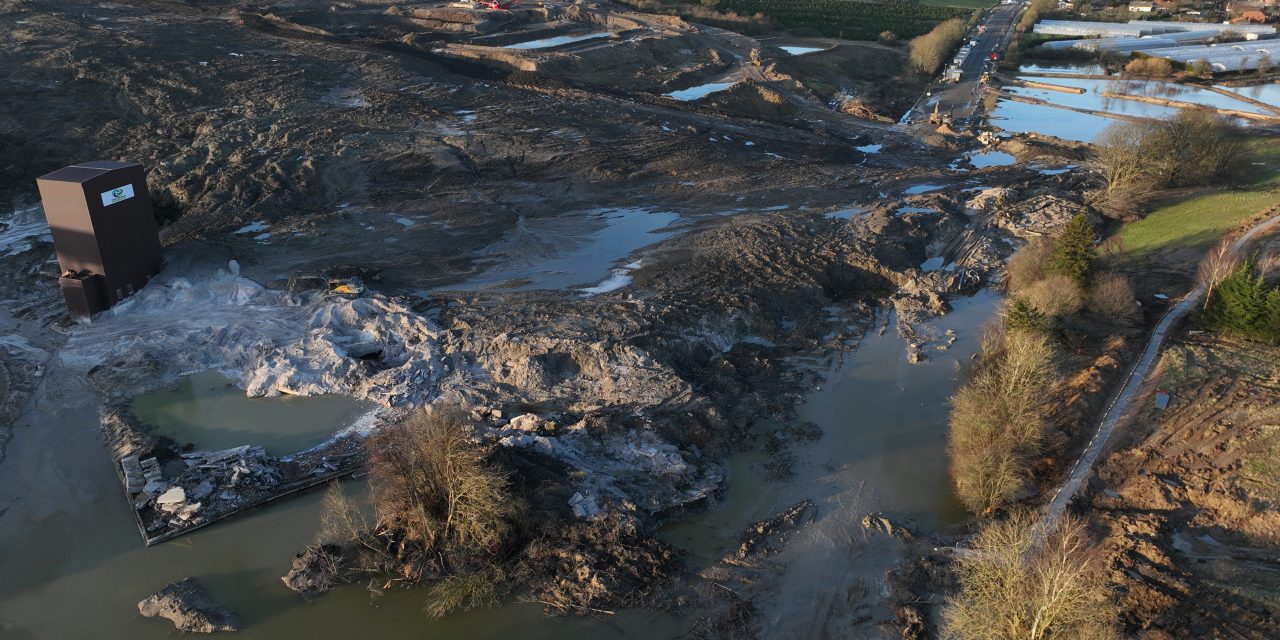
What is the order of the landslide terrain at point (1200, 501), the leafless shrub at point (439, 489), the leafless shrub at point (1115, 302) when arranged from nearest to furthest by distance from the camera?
the landslide terrain at point (1200, 501) → the leafless shrub at point (439, 489) → the leafless shrub at point (1115, 302)

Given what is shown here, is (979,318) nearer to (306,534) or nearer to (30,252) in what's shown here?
(306,534)

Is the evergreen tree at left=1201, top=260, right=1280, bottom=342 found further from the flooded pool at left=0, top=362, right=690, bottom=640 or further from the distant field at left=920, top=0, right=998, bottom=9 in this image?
the distant field at left=920, top=0, right=998, bottom=9

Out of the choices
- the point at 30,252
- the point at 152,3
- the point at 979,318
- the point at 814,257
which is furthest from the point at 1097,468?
the point at 152,3

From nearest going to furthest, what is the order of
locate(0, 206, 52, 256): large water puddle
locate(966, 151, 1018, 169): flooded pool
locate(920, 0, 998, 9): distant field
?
locate(0, 206, 52, 256): large water puddle → locate(966, 151, 1018, 169): flooded pool → locate(920, 0, 998, 9): distant field

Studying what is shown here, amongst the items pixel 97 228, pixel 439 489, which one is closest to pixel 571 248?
pixel 97 228

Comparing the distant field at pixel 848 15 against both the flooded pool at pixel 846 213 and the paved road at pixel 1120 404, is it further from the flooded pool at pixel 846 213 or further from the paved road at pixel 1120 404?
the paved road at pixel 1120 404

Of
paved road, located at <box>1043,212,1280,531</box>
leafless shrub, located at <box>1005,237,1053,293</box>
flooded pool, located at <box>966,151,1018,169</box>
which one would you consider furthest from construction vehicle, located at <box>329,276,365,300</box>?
flooded pool, located at <box>966,151,1018,169</box>

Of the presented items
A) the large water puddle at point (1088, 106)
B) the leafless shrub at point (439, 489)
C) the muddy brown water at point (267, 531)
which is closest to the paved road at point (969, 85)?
the large water puddle at point (1088, 106)
